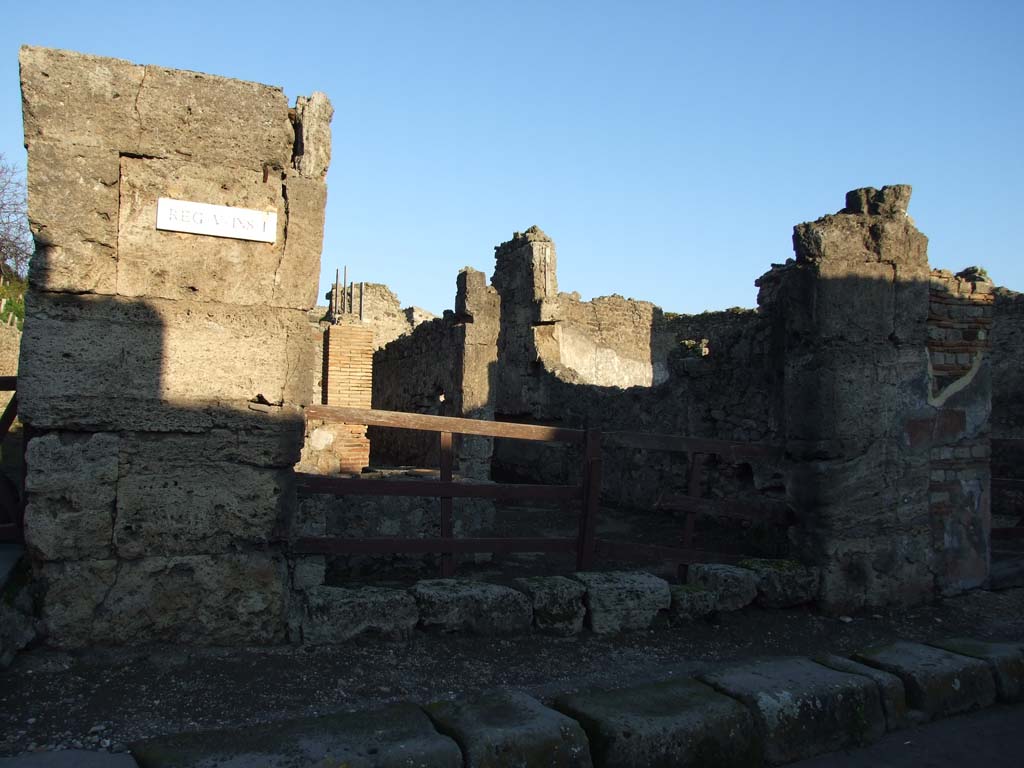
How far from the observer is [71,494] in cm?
337

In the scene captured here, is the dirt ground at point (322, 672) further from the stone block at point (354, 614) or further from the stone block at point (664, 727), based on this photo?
the stone block at point (664, 727)

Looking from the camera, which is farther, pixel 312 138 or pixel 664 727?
pixel 312 138

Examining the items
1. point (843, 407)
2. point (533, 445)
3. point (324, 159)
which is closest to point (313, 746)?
point (324, 159)

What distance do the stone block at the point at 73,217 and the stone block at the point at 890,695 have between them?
3947mm

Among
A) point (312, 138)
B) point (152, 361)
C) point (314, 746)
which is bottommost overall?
point (314, 746)

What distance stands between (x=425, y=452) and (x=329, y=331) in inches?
86.1

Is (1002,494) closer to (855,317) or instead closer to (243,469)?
(855,317)

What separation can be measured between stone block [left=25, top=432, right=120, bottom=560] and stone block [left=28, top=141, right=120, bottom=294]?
68 centimetres

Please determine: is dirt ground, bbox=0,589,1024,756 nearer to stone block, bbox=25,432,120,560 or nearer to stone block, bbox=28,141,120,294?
stone block, bbox=25,432,120,560

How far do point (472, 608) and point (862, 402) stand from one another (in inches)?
122

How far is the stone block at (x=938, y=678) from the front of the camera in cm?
377

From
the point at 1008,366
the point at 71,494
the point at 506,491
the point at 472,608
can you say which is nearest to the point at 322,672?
the point at 472,608

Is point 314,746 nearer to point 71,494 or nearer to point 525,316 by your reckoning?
point 71,494

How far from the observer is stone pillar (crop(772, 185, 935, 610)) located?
5297mm
